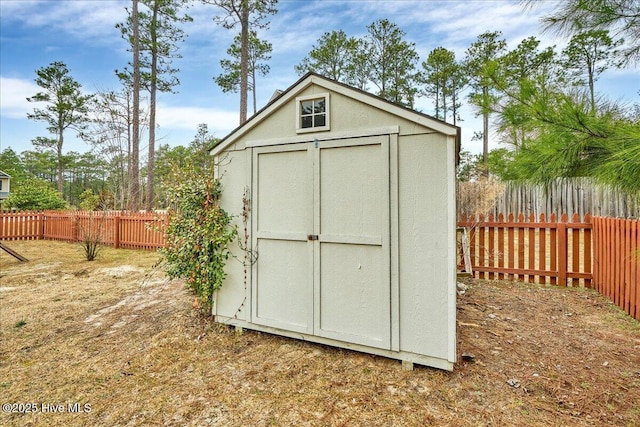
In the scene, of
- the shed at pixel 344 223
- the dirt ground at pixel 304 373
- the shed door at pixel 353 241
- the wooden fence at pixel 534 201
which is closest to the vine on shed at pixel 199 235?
the shed at pixel 344 223

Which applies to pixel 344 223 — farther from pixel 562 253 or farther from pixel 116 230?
pixel 116 230

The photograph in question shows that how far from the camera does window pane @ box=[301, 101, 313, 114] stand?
3160 mm

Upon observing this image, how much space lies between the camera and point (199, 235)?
11.5ft

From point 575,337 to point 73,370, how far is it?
491 cm

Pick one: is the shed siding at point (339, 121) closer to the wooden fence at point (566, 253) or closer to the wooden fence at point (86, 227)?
the wooden fence at point (566, 253)

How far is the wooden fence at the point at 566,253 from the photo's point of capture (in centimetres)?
374

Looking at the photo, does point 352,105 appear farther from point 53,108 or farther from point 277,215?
point 53,108

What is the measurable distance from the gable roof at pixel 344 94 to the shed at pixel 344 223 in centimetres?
1

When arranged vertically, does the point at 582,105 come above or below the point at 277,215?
above

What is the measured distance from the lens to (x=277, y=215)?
3.28 m

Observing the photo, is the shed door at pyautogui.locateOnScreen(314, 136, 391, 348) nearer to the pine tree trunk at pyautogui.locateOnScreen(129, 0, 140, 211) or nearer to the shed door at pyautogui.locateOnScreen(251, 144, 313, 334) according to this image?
the shed door at pyautogui.locateOnScreen(251, 144, 313, 334)

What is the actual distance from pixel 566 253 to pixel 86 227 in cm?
1244

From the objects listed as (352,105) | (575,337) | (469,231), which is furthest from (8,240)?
(575,337)

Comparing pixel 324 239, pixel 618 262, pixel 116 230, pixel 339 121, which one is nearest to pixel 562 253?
pixel 618 262
